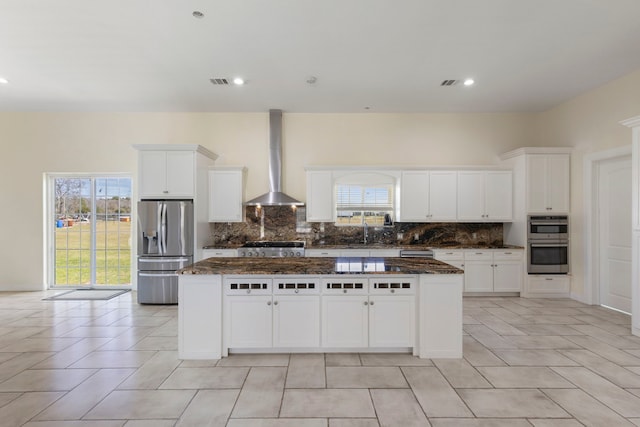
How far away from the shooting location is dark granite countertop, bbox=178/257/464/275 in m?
3.03

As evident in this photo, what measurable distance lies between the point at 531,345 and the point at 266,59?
4.46 meters

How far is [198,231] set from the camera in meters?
5.29

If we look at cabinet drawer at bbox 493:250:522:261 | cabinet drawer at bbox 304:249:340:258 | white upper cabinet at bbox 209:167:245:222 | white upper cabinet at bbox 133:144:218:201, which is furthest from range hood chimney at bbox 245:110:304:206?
cabinet drawer at bbox 493:250:522:261

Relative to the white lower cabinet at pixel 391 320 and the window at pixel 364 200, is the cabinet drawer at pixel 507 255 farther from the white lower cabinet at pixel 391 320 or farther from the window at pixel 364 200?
the white lower cabinet at pixel 391 320

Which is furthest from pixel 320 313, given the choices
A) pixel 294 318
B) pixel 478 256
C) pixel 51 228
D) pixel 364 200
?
pixel 51 228

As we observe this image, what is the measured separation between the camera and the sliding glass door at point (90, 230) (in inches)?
240

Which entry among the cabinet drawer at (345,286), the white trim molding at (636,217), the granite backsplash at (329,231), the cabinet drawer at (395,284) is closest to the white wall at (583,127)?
the white trim molding at (636,217)

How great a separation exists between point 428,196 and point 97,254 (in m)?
6.30

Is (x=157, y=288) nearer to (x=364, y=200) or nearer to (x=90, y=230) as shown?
(x=90, y=230)

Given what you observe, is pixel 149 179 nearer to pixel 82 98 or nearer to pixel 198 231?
pixel 198 231

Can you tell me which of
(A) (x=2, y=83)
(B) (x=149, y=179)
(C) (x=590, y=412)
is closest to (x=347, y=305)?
(C) (x=590, y=412)

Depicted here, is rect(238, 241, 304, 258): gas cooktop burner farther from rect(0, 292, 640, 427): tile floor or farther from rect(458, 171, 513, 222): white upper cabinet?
rect(458, 171, 513, 222): white upper cabinet

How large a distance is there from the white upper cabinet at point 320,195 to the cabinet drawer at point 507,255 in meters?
2.87

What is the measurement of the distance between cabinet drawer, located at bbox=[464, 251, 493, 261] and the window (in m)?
1.48
